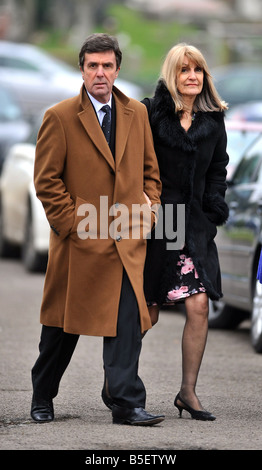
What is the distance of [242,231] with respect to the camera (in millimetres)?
10320

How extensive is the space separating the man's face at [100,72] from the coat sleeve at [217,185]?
0.70m

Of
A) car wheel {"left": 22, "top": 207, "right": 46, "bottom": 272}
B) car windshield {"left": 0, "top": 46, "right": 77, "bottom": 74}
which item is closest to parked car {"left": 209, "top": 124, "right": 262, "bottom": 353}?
car wheel {"left": 22, "top": 207, "right": 46, "bottom": 272}

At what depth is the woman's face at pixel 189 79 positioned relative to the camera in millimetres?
6809

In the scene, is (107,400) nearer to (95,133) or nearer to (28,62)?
(95,133)

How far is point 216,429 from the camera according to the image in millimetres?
6449

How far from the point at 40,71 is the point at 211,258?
22807mm

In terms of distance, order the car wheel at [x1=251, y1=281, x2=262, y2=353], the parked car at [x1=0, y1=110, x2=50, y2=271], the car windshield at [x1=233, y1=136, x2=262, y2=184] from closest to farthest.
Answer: the car wheel at [x1=251, y1=281, x2=262, y2=353] → the car windshield at [x1=233, y1=136, x2=262, y2=184] → the parked car at [x1=0, y1=110, x2=50, y2=271]

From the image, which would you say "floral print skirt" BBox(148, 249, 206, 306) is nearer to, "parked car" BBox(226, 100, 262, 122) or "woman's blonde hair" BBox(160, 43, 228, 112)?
"woman's blonde hair" BBox(160, 43, 228, 112)

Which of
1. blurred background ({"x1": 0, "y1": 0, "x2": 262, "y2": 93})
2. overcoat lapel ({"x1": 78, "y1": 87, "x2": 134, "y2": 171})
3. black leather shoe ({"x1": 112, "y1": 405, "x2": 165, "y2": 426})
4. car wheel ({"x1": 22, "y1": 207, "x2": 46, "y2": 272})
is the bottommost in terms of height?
black leather shoe ({"x1": 112, "y1": 405, "x2": 165, "y2": 426})

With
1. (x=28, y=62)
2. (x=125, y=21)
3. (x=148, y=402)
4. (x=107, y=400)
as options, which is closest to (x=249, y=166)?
(x=148, y=402)

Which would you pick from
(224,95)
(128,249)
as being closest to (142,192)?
(128,249)

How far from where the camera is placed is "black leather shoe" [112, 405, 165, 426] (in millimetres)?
6434

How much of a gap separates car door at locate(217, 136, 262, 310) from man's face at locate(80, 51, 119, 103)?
3.60 m

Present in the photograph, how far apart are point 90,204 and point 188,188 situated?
1.85 ft
